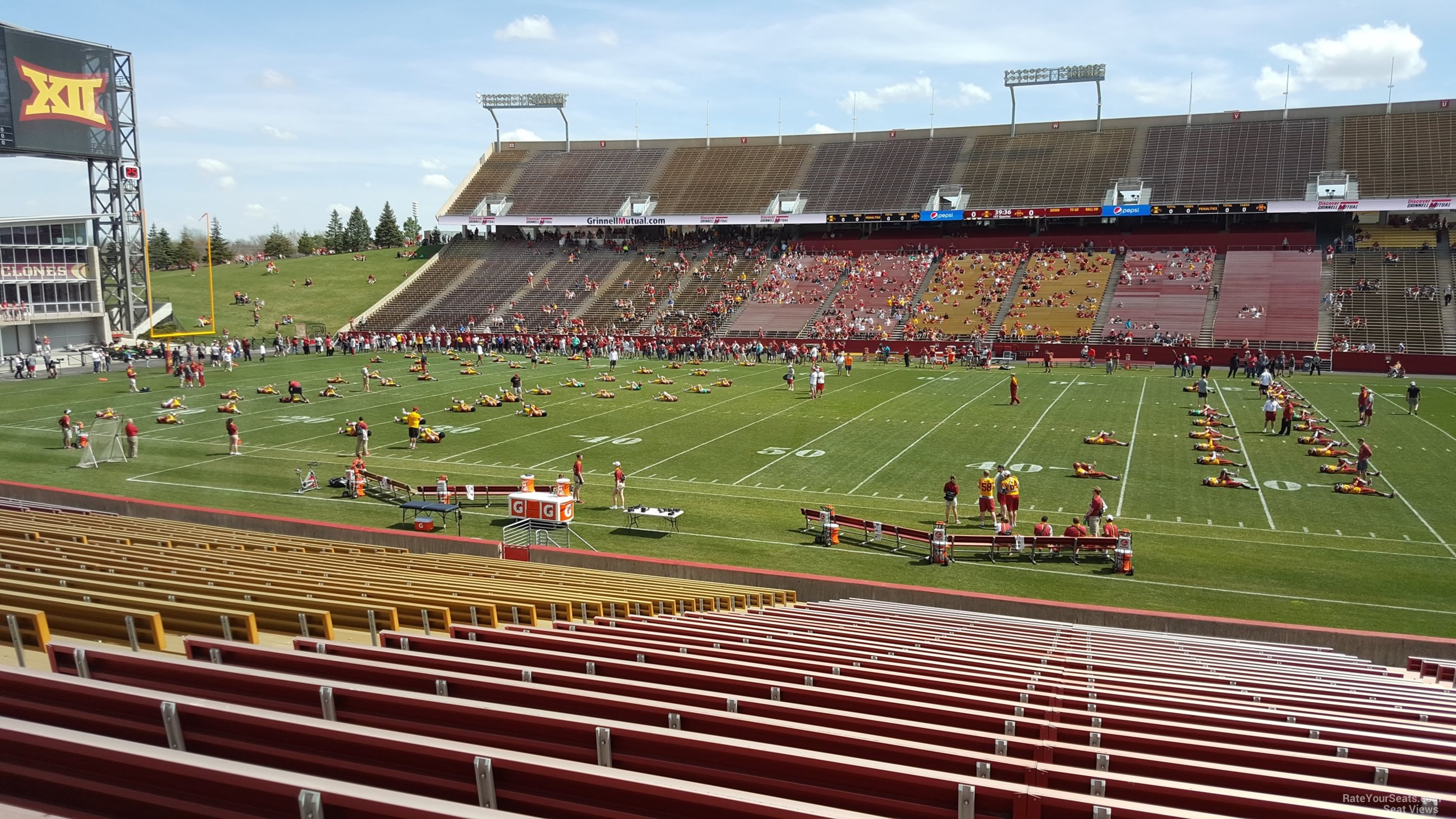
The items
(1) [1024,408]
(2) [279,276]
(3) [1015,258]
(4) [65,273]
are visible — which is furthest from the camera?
(2) [279,276]

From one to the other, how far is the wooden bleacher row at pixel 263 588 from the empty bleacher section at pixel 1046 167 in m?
61.5

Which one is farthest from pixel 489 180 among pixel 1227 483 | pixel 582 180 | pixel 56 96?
pixel 1227 483

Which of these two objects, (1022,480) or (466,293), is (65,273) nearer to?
(466,293)

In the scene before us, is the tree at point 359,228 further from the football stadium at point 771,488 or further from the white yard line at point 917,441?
the white yard line at point 917,441

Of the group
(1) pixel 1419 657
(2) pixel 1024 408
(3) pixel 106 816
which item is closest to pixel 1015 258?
(2) pixel 1024 408

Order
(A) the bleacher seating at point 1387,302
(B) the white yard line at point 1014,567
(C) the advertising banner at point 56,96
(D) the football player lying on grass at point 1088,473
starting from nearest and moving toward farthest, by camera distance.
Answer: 1. (B) the white yard line at point 1014,567
2. (D) the football player lying on grass at point 1088,473
3. (A) the bleacher seating at point 1387,302
4. (C) the advertising banner at point 56,96

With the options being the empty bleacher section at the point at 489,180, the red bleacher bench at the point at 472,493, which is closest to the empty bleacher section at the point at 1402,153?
the red bleacher bench at the point at 472,493

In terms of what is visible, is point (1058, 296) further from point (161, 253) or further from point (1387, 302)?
point (161, 253)

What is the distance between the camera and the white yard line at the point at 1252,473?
68.9 ft

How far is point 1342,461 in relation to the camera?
25.0 m

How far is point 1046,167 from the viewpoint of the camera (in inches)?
2852

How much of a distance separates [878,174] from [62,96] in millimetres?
55517

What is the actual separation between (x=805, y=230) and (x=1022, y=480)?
54.4 meters

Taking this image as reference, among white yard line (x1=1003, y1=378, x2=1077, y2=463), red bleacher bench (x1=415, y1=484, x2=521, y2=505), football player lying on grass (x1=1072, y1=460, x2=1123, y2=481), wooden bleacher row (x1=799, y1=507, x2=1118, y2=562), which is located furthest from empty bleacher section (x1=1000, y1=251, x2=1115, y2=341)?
red bleacher bench (x1=415, y1=484, x2=521, y2=505)
